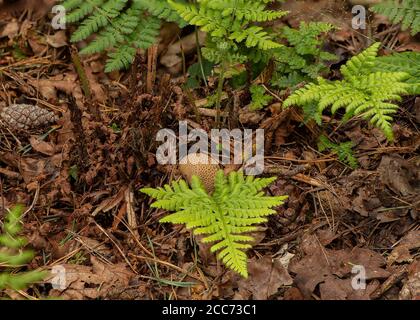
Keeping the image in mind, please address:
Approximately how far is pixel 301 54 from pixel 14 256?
7.14 ft

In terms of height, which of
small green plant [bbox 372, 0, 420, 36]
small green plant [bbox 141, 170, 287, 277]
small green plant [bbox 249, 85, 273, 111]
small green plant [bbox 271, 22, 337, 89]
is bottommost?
small green plant [bbox 141, 170, 287, 277]

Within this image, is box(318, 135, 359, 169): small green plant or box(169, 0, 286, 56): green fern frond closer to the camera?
box(169, 0, 286, 56): green fern frond

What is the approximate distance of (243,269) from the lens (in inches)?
96.3

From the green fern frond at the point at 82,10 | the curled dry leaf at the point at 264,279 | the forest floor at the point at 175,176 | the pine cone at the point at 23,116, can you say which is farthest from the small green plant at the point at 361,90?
the pine cone at the point at 23,116

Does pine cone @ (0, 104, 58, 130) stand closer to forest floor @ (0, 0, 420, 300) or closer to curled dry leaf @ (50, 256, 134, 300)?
forest floor @ (0, 0, 420, 300)

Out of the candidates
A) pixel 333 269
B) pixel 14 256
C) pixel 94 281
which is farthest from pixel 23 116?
pixel 333 269

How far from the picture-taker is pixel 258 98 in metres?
3.39

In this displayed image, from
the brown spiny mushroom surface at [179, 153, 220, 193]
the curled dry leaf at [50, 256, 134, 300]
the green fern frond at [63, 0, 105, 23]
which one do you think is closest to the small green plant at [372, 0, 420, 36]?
the brown spiny mushroom surface at [179, 153, 220, 193]

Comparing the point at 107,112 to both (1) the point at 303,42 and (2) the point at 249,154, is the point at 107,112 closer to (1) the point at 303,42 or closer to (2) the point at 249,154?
(2) the point at 249,154

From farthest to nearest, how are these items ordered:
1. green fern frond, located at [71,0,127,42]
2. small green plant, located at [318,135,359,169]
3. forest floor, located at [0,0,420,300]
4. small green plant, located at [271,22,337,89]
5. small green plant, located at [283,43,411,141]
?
green fern frond, located at [71,0,127,42] < small green plant, located at [271,22,337,89] < small green plant, located at [318,135,359,169] < forest floor, located at [0,0,420,300] < small green plant, located at [283,43,411,141]

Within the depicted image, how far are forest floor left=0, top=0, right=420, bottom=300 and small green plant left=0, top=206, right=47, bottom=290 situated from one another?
5 centimetres

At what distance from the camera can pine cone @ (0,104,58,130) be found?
3.48 meters

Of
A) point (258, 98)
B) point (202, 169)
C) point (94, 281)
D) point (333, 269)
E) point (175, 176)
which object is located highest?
point (258, 98)

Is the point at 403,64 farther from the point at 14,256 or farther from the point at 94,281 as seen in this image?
the point at 14,256
